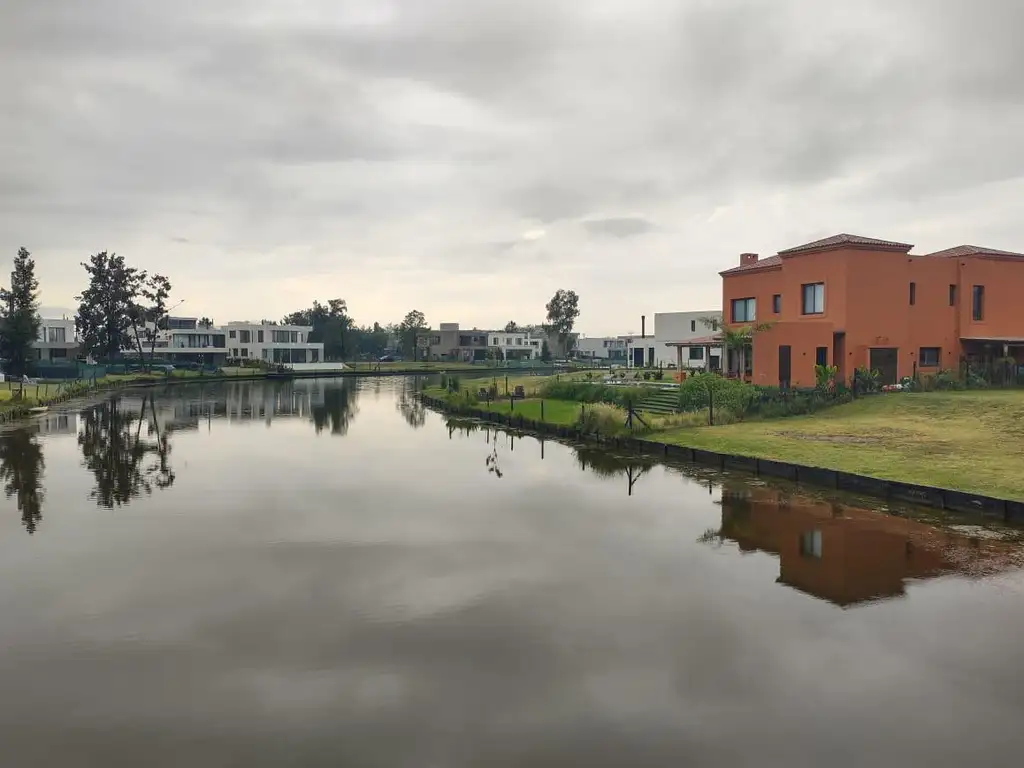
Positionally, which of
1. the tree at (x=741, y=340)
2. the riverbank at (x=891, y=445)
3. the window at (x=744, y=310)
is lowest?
the riverbank at (x=891, y=445)

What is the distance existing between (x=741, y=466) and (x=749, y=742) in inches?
731

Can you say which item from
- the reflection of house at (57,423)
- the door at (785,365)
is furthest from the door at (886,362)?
the reflection of house at (57,423)

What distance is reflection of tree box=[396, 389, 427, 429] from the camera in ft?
151

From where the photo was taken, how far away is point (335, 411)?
53062mm

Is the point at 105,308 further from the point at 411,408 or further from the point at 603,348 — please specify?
the point at 603,348

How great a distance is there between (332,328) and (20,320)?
70514mm

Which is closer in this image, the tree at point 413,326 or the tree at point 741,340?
the tree at point 741,340

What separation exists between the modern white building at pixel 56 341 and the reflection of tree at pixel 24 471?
74649 millimetres

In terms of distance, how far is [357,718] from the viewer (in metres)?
9.31

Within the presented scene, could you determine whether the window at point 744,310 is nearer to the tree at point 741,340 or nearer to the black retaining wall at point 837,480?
the tree at point 741,340

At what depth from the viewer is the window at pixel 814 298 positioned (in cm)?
4031

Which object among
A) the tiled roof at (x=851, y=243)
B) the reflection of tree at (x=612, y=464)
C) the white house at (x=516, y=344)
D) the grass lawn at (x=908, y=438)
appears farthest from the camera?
the white house at (x=516, y=344)

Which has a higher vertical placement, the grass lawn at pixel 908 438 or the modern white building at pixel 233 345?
the modern white building at pixel 233 345

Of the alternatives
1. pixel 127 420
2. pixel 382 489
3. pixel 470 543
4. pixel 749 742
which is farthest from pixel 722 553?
pixel 127 420
